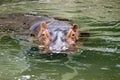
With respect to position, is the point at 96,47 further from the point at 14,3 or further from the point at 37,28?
the point at 14,3

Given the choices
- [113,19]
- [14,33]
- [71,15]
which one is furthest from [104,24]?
[14,33]

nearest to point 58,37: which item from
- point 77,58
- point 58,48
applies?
point 58,48

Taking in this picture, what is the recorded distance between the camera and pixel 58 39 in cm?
695

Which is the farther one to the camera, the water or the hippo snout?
the hippo snout

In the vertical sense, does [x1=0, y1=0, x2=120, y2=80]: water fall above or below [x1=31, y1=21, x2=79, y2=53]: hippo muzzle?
below

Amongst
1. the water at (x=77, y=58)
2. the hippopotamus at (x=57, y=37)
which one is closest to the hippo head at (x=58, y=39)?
the hippopotamus at (x=57, y=37)

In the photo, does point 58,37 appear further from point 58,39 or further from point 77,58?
point 77,58

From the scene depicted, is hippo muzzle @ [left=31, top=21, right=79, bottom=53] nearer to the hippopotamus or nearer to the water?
the hippopotamus

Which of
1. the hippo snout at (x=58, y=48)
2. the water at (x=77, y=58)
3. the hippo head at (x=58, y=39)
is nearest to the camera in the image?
the water at (x=77, y=58)

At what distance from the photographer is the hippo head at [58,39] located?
6.71 metres

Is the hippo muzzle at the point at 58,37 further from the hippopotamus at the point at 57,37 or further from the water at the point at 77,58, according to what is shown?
the water at the point at 77,58

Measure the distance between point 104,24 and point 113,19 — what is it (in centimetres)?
85

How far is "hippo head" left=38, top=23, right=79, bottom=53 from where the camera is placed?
671 centimetres

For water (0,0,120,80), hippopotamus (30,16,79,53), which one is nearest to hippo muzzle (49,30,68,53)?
hippopotamus (30,16,79,53)
